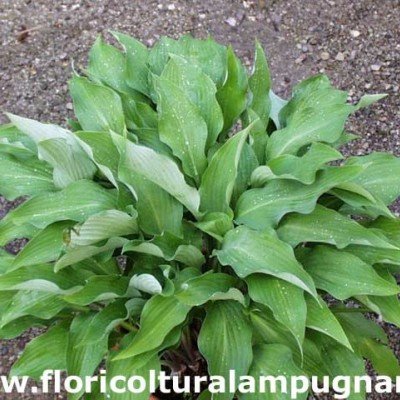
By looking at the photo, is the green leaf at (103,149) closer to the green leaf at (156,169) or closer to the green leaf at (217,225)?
the green leaf at (156,169)

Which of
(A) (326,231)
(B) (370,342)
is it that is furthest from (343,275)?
(B) (370,342)

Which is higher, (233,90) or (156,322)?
(233,90)

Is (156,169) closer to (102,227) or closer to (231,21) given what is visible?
(102,227)

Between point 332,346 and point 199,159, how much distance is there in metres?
0.50

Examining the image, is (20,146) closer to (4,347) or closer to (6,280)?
(6,280)

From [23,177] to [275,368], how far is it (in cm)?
66

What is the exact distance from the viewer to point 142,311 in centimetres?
137

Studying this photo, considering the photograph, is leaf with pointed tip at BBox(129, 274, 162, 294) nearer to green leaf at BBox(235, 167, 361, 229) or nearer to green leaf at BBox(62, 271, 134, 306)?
green leaf at BBox(62, 271, 134, 306)

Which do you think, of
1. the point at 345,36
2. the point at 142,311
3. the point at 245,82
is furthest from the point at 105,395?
the point at 345,36

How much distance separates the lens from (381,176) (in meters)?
1.57

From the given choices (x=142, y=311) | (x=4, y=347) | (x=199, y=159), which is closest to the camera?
(x=142, y=311)

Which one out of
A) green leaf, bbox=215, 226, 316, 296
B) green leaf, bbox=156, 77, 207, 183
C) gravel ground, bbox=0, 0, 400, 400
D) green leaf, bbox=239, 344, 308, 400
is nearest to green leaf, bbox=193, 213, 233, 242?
green leaf, bbox=215, 226, 316, 296

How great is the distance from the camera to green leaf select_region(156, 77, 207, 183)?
147 cm

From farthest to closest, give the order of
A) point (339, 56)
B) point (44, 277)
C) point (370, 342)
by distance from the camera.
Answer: point (339, 56) → point (370, 342) → point (44, 277)
